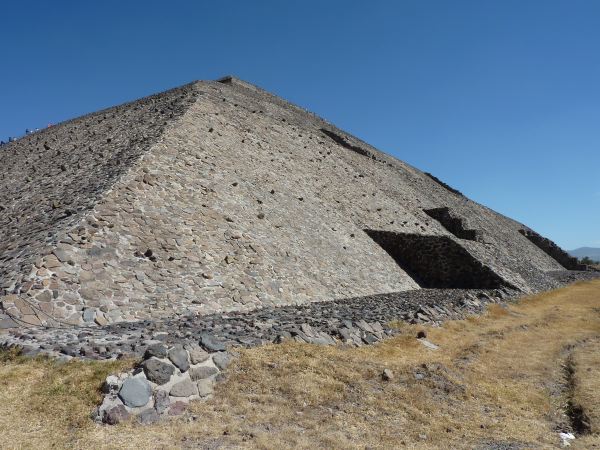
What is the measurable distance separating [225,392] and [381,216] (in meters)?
25.2

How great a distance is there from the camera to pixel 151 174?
20.1 m

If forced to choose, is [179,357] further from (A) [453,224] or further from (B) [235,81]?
(B) [235,81]

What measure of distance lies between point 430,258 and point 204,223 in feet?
57.2

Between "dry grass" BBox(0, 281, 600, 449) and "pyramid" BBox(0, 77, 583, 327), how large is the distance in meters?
4.98

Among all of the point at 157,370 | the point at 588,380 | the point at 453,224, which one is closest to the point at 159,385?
the point at 157,370

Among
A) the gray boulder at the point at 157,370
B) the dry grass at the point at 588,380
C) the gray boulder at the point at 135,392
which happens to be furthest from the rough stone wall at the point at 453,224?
the gray boulder at the point at 135,392

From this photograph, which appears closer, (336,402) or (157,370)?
(157,370)

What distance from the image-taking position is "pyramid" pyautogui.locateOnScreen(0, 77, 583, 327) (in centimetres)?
1448

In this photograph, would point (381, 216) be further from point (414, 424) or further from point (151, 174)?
point (414, 424)

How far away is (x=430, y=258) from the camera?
30359 mm

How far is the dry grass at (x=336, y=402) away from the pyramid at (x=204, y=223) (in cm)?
498

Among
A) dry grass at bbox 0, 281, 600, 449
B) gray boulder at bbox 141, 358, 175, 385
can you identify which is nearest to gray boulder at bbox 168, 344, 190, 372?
gray boulder at bbox 141, 358, 175, 385

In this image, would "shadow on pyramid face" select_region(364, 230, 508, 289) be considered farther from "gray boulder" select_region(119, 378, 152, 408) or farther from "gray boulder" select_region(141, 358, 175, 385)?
"gray boulder" select_region(119, 378, 152, 408)

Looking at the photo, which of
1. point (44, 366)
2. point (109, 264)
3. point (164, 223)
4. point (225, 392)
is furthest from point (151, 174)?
point (225, 392)
